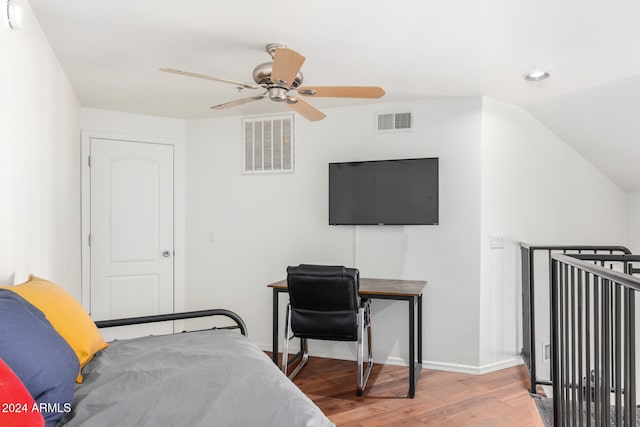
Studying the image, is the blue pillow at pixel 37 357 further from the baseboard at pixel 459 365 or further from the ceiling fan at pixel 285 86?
the baseboard at pixel 459 365

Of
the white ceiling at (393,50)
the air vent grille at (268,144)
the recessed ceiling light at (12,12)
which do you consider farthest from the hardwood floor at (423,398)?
the recessed ceiling light at (12,12)

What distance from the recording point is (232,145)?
4.03 m

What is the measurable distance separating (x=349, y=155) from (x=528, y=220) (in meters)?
1.70

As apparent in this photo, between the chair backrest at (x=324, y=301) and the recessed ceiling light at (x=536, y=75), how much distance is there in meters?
1.84

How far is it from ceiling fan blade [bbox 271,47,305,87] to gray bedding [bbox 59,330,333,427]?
1.31 m

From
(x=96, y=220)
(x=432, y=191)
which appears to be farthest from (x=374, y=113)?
(x=96, y=220)

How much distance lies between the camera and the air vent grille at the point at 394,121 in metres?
3.52

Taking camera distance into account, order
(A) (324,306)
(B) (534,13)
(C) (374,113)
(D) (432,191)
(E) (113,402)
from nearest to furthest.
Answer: (E) (113,402) < (B) (534,13) < (A) (324,306) < (D) (432,191) < (C) (374,113)

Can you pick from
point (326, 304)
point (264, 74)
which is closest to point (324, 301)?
point (326, 304)

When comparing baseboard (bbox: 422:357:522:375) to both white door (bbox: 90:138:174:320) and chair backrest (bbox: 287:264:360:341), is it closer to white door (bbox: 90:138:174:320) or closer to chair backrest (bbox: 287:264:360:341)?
chair backrest (bbox: 287:264:360:341)

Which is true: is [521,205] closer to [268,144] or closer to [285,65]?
[268,144]

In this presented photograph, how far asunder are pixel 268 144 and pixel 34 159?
2066mm

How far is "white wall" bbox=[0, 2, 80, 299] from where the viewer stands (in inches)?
71.4

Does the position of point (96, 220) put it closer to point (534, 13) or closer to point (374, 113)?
point (374, 113)
